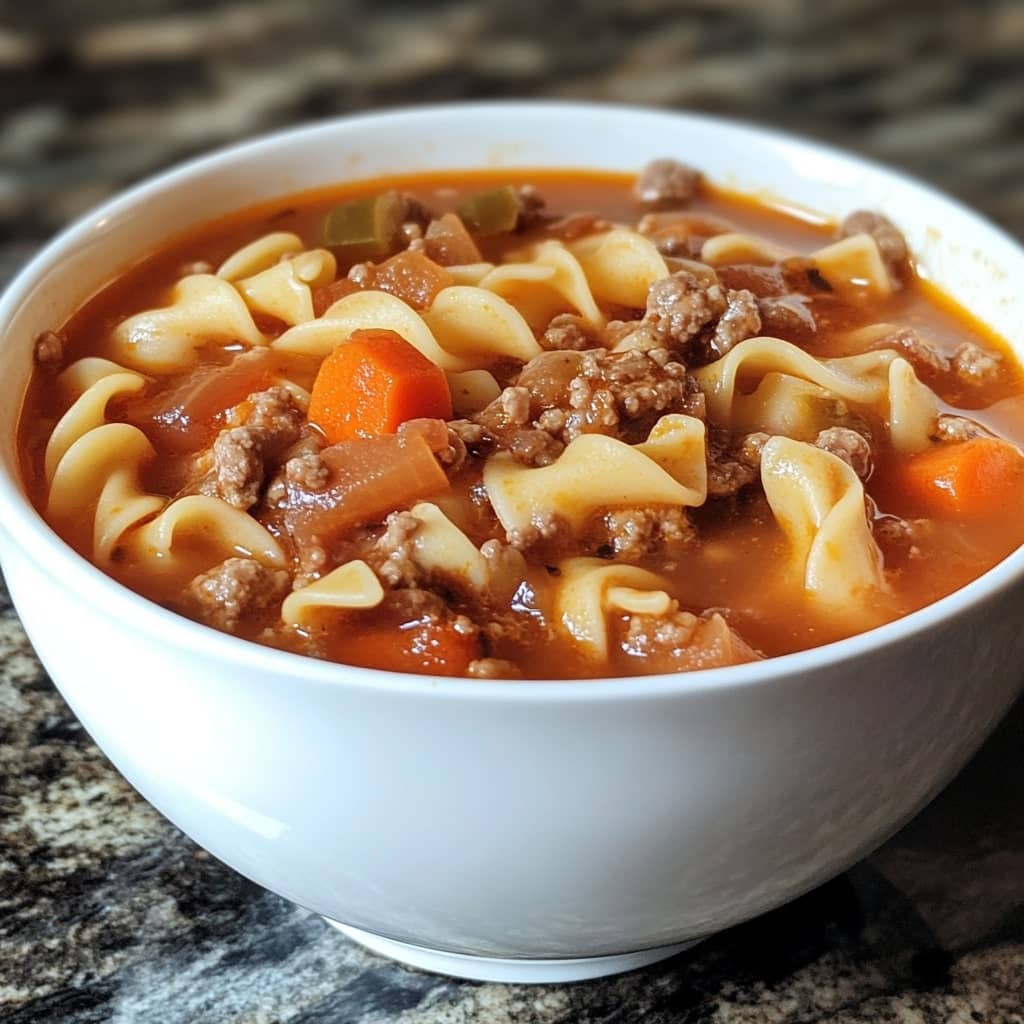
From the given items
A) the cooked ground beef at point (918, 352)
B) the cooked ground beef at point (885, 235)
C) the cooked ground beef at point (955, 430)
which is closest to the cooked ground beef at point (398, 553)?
the cooked ground beef at point (955, 430)

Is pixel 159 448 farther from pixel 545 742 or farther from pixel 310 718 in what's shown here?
pixel 545 742

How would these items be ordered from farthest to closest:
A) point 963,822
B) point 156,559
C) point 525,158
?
1. point 525,158
2. point 963,822
3. point 156,559

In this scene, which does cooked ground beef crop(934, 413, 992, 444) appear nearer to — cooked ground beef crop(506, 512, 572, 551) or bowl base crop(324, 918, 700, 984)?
cooked ground beef crop(506, 512, 572, 551)

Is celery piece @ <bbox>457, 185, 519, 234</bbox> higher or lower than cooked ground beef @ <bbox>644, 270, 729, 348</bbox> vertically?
lower

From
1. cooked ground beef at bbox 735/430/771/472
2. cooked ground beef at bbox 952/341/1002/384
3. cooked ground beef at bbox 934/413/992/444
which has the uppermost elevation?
cooked ground beef at bbox 952/341/1002/384

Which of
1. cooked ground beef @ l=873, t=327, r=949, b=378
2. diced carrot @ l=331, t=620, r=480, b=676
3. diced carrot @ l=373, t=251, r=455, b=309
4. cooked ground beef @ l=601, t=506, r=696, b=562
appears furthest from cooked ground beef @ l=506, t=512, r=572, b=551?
cooked ground beef @ l=873, t=327, r=949, b=378

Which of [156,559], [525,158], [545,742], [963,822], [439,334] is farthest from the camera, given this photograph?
[525,158]

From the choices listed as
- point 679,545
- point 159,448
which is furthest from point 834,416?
point 159,448
